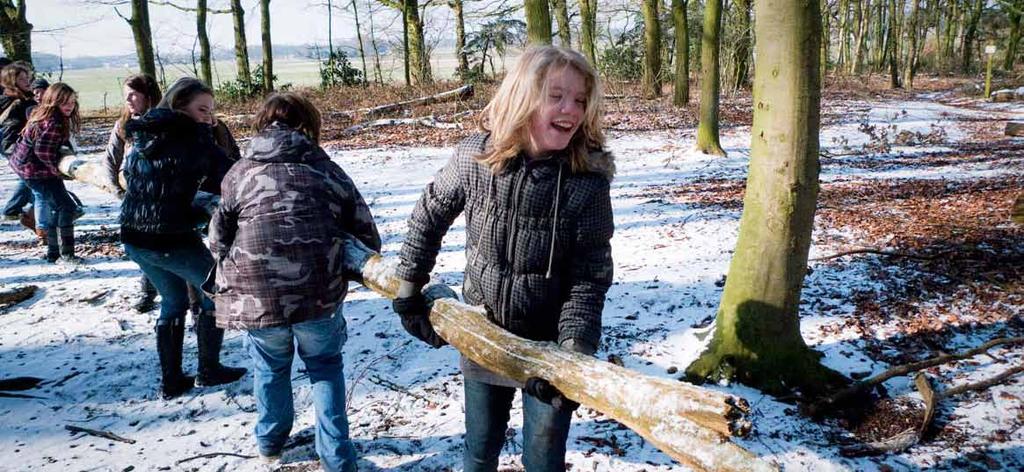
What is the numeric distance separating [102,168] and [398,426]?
10.7 feet

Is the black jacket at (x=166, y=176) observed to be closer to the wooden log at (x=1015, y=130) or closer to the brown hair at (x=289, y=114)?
the brown hair at (x=289, y=114)

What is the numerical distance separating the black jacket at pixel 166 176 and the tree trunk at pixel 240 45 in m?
20.1

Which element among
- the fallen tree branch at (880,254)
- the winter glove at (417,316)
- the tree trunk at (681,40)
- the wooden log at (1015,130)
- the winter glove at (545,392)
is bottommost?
the fallen tree branch at (880,254)

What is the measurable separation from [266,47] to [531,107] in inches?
896

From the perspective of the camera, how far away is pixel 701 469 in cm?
149

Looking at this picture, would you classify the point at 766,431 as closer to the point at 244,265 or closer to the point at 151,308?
the point at 244,265

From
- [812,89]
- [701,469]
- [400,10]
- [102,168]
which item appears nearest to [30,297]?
[102,168]

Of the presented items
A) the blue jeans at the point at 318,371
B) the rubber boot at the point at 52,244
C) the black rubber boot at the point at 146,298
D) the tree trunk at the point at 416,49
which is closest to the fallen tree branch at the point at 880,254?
the blue jeans at the point at 318,371

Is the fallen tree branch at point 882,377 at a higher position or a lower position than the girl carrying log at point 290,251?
lower

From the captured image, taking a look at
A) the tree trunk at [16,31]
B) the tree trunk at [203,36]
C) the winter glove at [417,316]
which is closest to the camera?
the winter glove at [417,316]

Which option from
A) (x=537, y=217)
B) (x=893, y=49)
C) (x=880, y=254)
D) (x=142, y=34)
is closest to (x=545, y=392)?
(x=537, y=217)

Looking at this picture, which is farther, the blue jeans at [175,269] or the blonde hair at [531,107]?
the blue jeans at [175,269]

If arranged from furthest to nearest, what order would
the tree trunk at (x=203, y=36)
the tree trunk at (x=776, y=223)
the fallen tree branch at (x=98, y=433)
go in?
the tree trunk at (x=203, y=36), the fallen tree branch at (x=98, y=433), the tree trunk at (x=776, y=223)

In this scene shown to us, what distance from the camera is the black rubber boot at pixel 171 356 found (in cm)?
347
